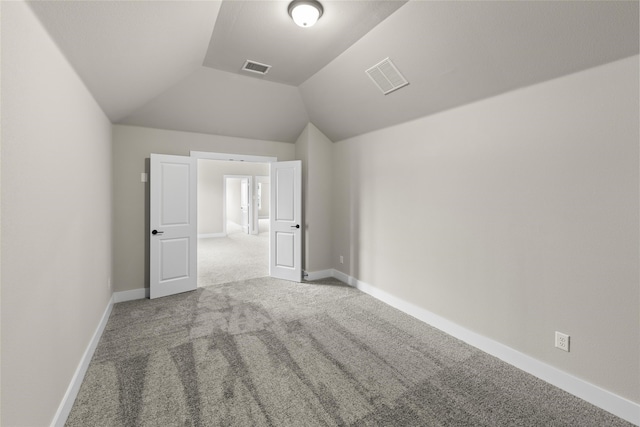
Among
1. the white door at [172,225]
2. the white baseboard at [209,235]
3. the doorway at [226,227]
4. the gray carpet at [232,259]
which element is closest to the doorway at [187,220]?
the white door at [172,225]

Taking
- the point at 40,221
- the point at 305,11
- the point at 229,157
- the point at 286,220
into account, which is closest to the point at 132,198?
the point at 229,157

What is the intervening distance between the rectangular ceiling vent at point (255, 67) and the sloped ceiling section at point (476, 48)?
26.0 inches

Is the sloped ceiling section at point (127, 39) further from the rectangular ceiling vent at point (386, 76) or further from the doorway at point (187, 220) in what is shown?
the rectangular ceiling vent at point (386, 76)

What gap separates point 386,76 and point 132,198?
3483 millimetres

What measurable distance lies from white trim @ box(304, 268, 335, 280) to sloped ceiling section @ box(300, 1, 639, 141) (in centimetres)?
263

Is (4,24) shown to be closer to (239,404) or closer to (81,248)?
(81,248)

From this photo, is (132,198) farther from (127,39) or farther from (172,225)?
(127,39)

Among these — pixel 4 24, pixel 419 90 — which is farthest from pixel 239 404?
pixel 419 90

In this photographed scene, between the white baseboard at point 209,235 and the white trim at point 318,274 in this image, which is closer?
the white trim at point 318,274

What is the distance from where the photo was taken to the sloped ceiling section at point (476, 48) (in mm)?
1856

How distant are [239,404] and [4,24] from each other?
229 cm

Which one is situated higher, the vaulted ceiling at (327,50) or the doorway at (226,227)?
the vaulted ceiling at (327,50)

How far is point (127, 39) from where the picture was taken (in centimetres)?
→ 204

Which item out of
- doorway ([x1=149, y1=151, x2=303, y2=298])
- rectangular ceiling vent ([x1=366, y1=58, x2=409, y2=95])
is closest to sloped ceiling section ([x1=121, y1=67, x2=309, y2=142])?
doorway ([x1=149, y1=151, x2=303, y2=298])
